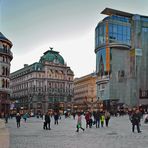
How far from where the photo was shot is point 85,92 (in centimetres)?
A: 17225

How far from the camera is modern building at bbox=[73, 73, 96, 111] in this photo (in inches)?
6212

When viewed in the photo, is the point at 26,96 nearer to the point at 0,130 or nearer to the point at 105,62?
the point at 105,62

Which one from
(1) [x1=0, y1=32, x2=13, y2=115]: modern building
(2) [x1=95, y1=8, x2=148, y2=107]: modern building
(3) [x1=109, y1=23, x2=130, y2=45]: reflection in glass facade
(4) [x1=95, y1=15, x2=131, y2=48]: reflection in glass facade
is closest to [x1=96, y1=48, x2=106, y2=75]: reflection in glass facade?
(2) [x1=95, y1=8, x2=148, y2=107]: modern building

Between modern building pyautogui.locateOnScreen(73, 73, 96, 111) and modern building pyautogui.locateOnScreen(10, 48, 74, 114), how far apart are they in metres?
9.16

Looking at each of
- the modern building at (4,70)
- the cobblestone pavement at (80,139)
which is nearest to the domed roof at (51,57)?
the modern building at (4,70)

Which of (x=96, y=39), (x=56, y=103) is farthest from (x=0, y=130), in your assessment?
(x=56, y=103)

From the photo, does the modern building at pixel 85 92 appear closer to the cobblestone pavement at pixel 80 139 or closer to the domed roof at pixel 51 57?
the domed roof at pixel 51 57

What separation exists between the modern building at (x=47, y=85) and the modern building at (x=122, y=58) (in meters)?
27.1

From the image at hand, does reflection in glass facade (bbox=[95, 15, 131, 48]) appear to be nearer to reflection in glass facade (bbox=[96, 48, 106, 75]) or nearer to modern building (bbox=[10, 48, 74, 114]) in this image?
reflection in glass facade (bbox=[96, 48, 106, 75])

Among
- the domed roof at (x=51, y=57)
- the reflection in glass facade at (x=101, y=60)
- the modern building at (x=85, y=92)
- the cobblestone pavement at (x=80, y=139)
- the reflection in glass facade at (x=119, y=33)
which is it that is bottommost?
the cobblestone pavement at (x=80, y=139)

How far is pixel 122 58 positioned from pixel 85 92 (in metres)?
54.4

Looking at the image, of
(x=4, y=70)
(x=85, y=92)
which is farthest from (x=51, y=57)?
(x=4, y=70)

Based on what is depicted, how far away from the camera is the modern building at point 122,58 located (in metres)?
102

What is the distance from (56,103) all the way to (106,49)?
127 ft
